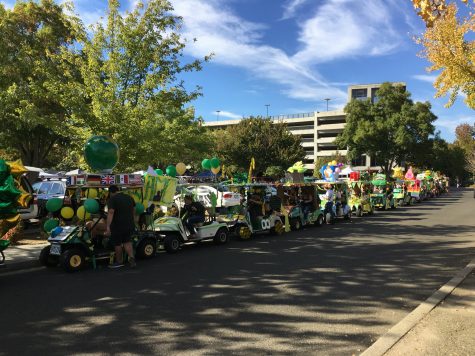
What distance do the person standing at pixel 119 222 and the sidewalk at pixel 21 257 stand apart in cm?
192

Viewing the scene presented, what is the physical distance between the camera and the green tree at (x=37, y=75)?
44.9 feet

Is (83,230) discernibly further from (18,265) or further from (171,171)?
(171,171)

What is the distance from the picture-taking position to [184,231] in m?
11.0

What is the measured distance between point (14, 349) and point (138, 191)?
5777mm

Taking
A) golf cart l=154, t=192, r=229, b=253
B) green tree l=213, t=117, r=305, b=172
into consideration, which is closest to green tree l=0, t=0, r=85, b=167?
golf cart l=154, t=192, r=229, b=253

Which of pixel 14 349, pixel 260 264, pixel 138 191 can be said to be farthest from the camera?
pixel 138 191

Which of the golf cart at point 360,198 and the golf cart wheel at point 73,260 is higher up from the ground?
the golf cart at point 360,198

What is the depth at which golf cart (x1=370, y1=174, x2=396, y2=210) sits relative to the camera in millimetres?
25203

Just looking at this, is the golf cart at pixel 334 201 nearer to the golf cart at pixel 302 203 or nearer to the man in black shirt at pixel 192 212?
the golf cart at pixel 302 203

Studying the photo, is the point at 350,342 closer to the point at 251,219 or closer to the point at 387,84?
the point at 251,219

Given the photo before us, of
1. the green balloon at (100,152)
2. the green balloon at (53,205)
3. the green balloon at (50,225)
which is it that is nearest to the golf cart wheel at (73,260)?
the green balloon at (50,225)

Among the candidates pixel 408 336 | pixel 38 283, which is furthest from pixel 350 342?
pixel 38 283

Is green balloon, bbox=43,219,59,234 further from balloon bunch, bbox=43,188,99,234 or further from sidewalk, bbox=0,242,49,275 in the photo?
sidewalk, bbox=0,242,49,275

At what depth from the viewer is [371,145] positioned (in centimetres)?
4434
